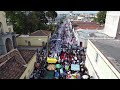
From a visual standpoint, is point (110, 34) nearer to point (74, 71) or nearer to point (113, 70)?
point (74, 71)

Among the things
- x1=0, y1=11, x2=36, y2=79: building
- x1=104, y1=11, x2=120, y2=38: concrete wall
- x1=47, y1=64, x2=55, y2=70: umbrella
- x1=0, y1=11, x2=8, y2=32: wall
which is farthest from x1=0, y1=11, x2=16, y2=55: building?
x1=104, y1=11, x2=120, y2=38: concrete wall

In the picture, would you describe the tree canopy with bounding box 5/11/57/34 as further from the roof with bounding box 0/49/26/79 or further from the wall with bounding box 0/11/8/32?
the roof with bounding box 0/49/26/79

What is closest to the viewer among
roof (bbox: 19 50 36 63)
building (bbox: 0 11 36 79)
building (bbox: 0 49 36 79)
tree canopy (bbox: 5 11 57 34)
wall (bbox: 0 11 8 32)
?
building (bbox: 0 49 36 79)

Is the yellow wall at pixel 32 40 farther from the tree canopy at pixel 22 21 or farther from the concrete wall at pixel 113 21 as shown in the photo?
the concrete wall at pixel 113 21

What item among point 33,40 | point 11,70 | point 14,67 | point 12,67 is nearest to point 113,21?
point 33,40

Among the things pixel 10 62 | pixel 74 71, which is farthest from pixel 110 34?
pixel 10 62

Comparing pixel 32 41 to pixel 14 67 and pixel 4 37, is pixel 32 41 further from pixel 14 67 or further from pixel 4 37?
pixel 14 67

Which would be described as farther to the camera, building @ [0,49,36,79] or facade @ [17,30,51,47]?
facade @ [17,30,51,47]

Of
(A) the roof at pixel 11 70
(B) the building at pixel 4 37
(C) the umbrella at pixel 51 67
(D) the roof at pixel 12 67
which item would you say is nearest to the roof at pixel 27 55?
(D) the roof at pixel 12 67
